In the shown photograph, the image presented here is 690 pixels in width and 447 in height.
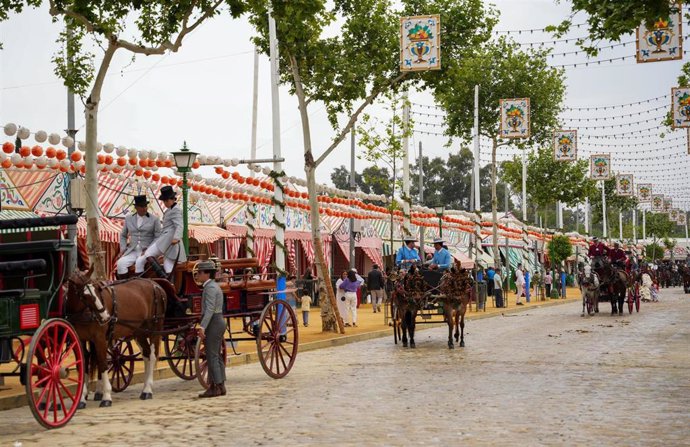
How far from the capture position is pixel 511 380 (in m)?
14.1

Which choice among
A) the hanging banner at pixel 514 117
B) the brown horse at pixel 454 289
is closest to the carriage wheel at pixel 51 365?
the brown horse at pixel 454 289

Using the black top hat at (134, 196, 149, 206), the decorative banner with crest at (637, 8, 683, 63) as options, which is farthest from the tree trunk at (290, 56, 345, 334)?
the black top hat at (134, 196, 149, 206)

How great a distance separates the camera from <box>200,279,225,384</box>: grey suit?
1293cm

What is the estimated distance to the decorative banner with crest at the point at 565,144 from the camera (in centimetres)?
4731

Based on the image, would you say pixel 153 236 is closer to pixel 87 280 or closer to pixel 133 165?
pixel 87 280

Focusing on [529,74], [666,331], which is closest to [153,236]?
[666,331]

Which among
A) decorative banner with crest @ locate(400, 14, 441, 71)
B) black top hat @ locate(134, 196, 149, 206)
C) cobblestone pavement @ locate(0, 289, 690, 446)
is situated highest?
decorative banner with crest @ locate(400, 14, 441, 71)

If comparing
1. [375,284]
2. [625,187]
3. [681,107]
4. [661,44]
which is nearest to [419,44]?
[661,44]

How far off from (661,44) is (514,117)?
56.3 feet

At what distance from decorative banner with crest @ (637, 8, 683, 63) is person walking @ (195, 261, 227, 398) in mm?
13584

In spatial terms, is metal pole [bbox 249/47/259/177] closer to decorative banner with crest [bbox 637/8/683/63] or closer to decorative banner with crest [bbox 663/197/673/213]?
decorative banner with crest [bbox 637/8/683/63]

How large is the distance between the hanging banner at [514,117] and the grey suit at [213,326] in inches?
1105

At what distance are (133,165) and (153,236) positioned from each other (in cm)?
886

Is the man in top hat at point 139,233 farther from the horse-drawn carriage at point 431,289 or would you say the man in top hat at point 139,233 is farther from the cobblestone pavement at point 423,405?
the horse-drawn carriage at point 431,289
